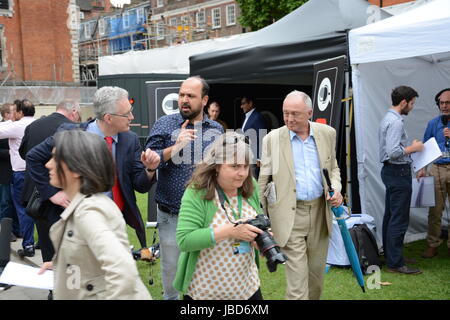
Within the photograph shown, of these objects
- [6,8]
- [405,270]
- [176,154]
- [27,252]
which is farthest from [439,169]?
[6,8]

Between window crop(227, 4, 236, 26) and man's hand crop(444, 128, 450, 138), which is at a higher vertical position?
window crop(227, 4, 236, 26)

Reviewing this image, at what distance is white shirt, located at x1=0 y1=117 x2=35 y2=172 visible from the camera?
683cm

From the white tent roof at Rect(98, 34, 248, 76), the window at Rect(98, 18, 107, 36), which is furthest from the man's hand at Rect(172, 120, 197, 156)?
the window at Rect(98, 18, 107, 36)

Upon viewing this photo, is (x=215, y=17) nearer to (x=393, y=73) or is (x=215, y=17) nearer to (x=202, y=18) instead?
(x=202, y=18)

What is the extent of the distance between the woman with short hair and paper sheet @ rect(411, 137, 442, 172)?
4290 millimetres

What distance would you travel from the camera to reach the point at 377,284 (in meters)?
4.98

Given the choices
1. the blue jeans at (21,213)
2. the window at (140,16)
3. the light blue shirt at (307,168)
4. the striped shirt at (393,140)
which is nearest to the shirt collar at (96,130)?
the light blue shirt at (307,168)

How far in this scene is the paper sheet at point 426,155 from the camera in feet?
17.6

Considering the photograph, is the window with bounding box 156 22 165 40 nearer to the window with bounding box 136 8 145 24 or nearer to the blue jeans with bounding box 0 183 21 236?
the window with bounding box 136 8 145 24

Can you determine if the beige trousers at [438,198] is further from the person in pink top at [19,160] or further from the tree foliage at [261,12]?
the tree foliage at [261,12]

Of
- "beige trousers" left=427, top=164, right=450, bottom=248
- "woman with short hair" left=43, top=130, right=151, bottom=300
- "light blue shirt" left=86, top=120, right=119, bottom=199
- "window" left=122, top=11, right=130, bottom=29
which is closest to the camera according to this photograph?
"woman with short hair" left=43, top=130, right=151, bottom=300

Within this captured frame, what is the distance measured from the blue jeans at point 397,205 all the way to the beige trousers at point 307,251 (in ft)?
6.54

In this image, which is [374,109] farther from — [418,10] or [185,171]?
[185,171]

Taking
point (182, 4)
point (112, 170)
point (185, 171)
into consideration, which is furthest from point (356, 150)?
point (182, 4)
